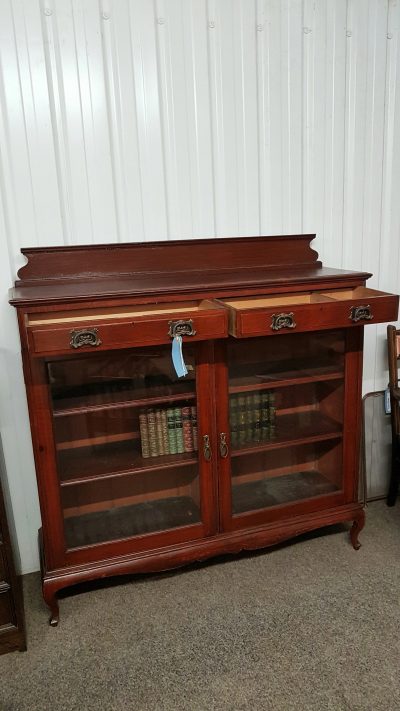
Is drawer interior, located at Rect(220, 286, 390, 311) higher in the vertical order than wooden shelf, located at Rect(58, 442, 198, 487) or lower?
higher

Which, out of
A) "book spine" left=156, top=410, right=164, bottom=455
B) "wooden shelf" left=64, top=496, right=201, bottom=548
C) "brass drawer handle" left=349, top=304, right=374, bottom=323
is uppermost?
"brass drawer handle" left=349, top=304, right=374, bottom=323

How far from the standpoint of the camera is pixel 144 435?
199cm

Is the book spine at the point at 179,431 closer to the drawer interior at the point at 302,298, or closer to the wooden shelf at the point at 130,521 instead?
Result: the wooden shelf at the point at 130,521

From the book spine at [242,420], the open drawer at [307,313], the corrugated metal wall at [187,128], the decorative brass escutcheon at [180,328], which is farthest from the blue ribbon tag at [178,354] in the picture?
the corrugated metal wall at [187,128]

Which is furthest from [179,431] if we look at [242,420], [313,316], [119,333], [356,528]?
[356,528]

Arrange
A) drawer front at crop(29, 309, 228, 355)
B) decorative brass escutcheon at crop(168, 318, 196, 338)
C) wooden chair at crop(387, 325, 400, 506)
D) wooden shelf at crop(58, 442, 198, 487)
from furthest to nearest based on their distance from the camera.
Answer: wooden chair at crop(387, 325, 400, 506)
wooden shelf at crop(58, 442, 198, 487)
decorative brass escutcheon at crop(168, 318, 196, 338)
drawer front at crop(29, 309, 228, 355)

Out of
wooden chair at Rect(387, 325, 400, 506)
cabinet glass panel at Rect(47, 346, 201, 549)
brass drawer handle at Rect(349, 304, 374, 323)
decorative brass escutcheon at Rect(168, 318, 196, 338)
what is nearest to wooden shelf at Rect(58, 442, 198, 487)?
cabinet glass panel at Rect(47, 346, 201, 549)

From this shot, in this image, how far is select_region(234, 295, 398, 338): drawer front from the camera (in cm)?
168

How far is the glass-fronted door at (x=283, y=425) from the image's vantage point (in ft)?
6.61

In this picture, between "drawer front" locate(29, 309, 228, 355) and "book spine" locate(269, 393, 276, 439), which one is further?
"book spine" locate(269, 393, 276, 439)

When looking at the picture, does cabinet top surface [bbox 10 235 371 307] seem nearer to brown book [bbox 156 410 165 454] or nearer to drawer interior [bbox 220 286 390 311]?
drawer interior [bbox 220 286 390 311]

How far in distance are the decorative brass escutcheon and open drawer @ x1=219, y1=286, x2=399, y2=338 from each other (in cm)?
15

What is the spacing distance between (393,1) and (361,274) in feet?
4.18

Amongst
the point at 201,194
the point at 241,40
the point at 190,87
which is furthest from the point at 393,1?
the point at 201,194
